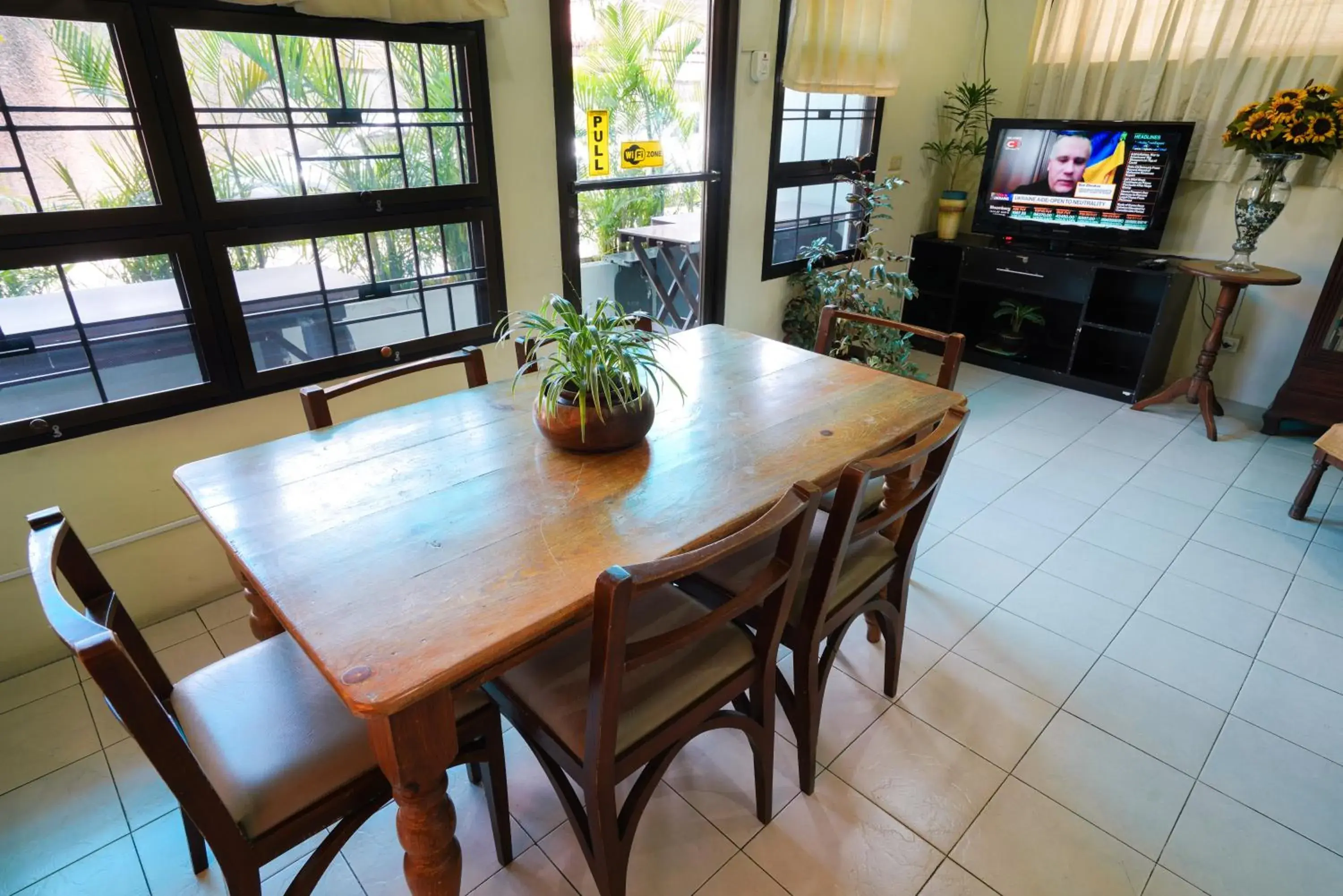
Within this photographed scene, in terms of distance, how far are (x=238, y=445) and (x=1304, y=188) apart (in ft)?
15.1

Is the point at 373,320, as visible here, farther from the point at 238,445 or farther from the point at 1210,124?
the point at 1210,124

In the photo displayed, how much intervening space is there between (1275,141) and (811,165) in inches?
77.1

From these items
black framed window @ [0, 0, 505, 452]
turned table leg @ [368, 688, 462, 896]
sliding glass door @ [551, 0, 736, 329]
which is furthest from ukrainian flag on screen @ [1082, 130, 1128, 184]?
turned table leg @ [368, 688, 462, 896]

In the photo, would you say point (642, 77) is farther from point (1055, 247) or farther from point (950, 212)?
point (1055, 247)

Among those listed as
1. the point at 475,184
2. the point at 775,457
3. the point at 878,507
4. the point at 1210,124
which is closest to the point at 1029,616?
the point at 878,507

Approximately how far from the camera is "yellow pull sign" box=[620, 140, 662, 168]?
2824 mm

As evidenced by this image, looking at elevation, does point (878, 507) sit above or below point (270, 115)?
below

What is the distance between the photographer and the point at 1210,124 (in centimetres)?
341

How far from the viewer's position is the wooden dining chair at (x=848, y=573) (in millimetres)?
1282

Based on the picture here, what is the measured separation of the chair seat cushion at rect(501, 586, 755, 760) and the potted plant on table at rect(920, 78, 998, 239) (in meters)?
3.67

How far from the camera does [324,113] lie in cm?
201

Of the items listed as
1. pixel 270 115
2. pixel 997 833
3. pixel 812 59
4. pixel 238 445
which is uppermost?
pixel 812 59

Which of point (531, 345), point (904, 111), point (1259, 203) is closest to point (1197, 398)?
point (1259, 203)

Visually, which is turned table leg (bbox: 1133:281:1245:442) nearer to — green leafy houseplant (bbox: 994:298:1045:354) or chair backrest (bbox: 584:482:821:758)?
green leafy houseplant (bbox: 994:298:1045:354)
